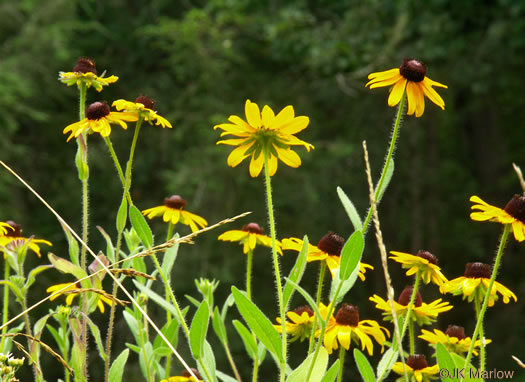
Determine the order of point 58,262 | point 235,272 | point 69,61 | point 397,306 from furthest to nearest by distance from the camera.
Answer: point 69,61 → point 235,272 → point 397,306 → point 58,262

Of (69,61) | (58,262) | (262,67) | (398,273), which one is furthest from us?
(398,273)

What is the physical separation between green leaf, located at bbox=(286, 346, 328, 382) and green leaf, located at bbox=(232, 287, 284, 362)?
34 millimetres

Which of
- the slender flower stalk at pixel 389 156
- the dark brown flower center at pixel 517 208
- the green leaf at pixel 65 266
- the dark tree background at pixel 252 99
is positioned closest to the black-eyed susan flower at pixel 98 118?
the green leaf at pixel 65 266

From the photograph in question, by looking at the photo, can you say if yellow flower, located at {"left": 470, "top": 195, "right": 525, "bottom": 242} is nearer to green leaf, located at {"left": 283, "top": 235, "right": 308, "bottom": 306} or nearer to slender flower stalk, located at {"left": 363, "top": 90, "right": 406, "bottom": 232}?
slender flower stalk, located at {"left": 363, "top": 90, "right": 406, "bottom": 232}

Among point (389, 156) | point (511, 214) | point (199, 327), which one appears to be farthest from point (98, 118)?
point (511, 214)

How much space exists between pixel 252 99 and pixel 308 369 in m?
6.19

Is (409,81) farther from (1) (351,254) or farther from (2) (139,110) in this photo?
(2) (139,110)

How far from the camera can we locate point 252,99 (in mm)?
7219

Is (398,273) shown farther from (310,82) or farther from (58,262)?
(58,262)

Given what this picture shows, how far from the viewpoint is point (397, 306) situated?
148cm

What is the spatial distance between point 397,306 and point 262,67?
6.56 metres

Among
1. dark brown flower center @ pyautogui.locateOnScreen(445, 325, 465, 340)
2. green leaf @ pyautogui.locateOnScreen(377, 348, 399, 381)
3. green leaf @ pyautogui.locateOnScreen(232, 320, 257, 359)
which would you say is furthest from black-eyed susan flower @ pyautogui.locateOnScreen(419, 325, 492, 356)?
green leaf @ pyautogui.locateOnScreen(232, 320, 257, 359)

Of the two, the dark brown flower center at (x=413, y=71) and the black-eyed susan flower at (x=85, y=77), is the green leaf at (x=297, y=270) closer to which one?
the dark brown flower center at (x=413, y=71)

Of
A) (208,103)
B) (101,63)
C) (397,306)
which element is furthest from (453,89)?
(397,306)
